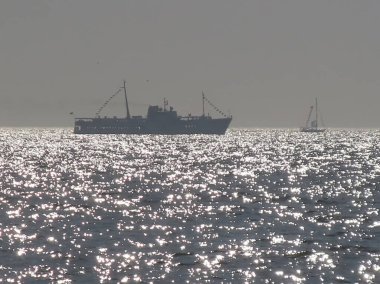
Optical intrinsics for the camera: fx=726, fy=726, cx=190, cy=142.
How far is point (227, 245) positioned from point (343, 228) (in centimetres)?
891

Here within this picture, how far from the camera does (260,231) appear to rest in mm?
39250

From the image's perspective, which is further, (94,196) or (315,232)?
(94,196)

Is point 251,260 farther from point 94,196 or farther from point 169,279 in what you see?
point 94,196

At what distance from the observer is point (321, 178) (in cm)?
8044

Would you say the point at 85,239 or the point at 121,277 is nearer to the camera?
the point at 121,277

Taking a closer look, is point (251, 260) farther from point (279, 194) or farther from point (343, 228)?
point (279, 194)

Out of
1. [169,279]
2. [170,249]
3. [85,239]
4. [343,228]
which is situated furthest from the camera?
[343,228]

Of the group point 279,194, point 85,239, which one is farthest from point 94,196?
point 85,239

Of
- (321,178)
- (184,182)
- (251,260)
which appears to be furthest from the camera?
(321,178)

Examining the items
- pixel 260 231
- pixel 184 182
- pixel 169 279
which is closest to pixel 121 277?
pixel 169 279

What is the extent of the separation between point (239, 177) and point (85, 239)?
1799 inches

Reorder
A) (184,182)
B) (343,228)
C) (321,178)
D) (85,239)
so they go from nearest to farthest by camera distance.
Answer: (85,239)
(343,228)
(184,182)
(321,178)

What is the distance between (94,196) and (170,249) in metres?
25.5

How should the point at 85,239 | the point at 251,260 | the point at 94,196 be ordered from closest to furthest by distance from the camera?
the point at 251,260
the point at 85,239
the point at 94,196
